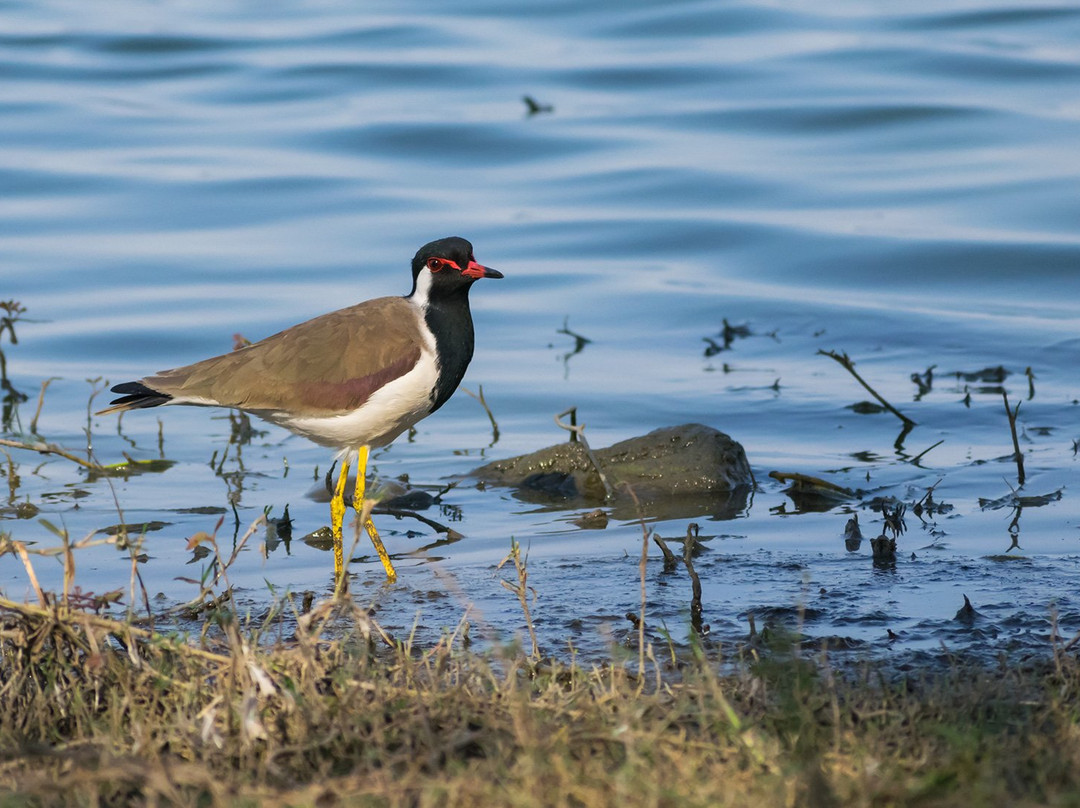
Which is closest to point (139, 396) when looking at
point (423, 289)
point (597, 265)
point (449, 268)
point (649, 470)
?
point (423, 289)

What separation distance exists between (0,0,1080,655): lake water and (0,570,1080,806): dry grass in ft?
1.69

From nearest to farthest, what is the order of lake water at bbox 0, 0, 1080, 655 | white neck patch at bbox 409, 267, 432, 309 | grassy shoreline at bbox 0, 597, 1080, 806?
grassy shoreline at bbox 0, 597, 1080, 806, lake water at bbox 0, 0, 1080, 655, white neck patch at bbox 409, 267, 432, 309

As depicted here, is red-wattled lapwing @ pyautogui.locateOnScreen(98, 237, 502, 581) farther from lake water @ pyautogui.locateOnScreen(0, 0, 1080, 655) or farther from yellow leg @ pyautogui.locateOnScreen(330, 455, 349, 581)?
lake water @ pyautogui.locateOnScreen(0, 0, 1080, 655)

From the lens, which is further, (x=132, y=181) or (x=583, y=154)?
(x=583, y=154)

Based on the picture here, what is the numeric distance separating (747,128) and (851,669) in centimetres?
1142

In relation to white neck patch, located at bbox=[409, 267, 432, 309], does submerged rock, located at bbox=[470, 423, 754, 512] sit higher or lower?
lower

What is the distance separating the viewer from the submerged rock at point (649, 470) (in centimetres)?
666

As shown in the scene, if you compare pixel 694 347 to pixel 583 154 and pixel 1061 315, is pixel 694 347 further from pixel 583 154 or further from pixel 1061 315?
pixel 583 154

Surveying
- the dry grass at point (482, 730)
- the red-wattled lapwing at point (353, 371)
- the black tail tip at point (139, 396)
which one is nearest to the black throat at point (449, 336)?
the red-wattled lapwing at point (353, 371)

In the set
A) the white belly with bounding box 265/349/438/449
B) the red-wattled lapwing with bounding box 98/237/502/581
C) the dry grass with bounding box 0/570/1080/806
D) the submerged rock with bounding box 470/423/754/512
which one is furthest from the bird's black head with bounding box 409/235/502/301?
the dry grass with bounding box 0/570/1080/806

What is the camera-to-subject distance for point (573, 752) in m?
3.19

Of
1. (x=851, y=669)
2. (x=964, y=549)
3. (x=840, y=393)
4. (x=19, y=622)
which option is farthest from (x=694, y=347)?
(x=19, y=622)

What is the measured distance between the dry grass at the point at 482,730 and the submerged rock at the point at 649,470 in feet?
8.67

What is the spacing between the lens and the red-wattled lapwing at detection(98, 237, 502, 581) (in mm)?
5773
